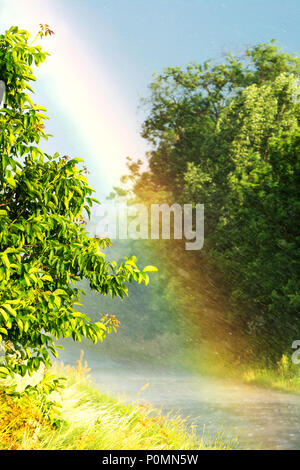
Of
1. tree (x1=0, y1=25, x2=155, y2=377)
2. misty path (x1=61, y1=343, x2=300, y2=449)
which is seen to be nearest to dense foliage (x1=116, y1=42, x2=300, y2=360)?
misty path (x1=61, y1=343, x2=300, y2=449)

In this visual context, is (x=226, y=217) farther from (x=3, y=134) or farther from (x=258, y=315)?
(x=3, y=134)

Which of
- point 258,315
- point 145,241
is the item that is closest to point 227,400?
point 258,315

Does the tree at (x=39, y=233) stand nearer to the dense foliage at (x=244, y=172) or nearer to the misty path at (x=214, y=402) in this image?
the misty path at (x=214, y=402)

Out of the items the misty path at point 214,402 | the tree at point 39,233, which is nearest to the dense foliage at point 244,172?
the misty path at point 214,402

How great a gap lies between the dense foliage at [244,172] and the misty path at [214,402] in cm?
350

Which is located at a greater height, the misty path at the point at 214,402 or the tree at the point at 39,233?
the tree at the point at 39,233

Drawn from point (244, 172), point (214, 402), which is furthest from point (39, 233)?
point (244, 172)

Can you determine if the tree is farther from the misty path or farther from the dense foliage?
the dense foliage

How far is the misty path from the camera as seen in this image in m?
11.0

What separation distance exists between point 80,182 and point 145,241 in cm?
2388

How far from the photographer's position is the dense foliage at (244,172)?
1762 cm

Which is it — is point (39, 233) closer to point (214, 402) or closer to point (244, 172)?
point (214, 402)

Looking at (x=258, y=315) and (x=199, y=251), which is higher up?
(x=199, y=251)

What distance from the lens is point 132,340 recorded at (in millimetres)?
32250
